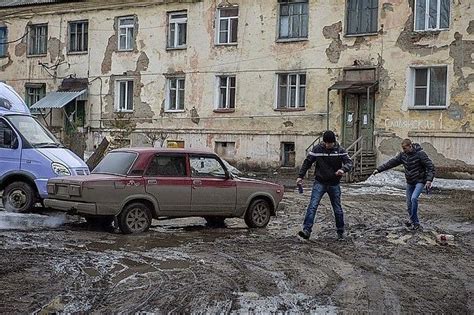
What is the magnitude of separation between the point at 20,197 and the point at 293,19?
1759 cm

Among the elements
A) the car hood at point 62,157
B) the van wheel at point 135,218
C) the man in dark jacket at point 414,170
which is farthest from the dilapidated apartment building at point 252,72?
the van wheel at point 135,218

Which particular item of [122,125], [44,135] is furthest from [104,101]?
[44,135]

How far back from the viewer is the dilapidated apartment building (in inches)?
1026

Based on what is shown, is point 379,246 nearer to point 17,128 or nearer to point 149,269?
point 149,269

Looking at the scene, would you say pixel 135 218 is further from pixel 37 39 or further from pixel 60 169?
pixel 37 39

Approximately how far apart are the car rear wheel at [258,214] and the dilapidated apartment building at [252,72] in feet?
43.4

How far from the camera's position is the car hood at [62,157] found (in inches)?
576

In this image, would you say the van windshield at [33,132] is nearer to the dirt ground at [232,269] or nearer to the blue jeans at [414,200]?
the dirt ground at [232,269]

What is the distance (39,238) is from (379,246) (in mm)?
5566

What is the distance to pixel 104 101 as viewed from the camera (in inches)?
1362

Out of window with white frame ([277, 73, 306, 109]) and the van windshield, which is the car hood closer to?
the van windshield

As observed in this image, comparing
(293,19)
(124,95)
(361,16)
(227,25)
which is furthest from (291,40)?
(124,95)

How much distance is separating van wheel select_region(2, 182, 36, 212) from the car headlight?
68cm

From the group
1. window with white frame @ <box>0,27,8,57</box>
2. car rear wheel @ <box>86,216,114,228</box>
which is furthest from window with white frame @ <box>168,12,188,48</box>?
car rear wheel @ <box>86,216,114,228</box>
